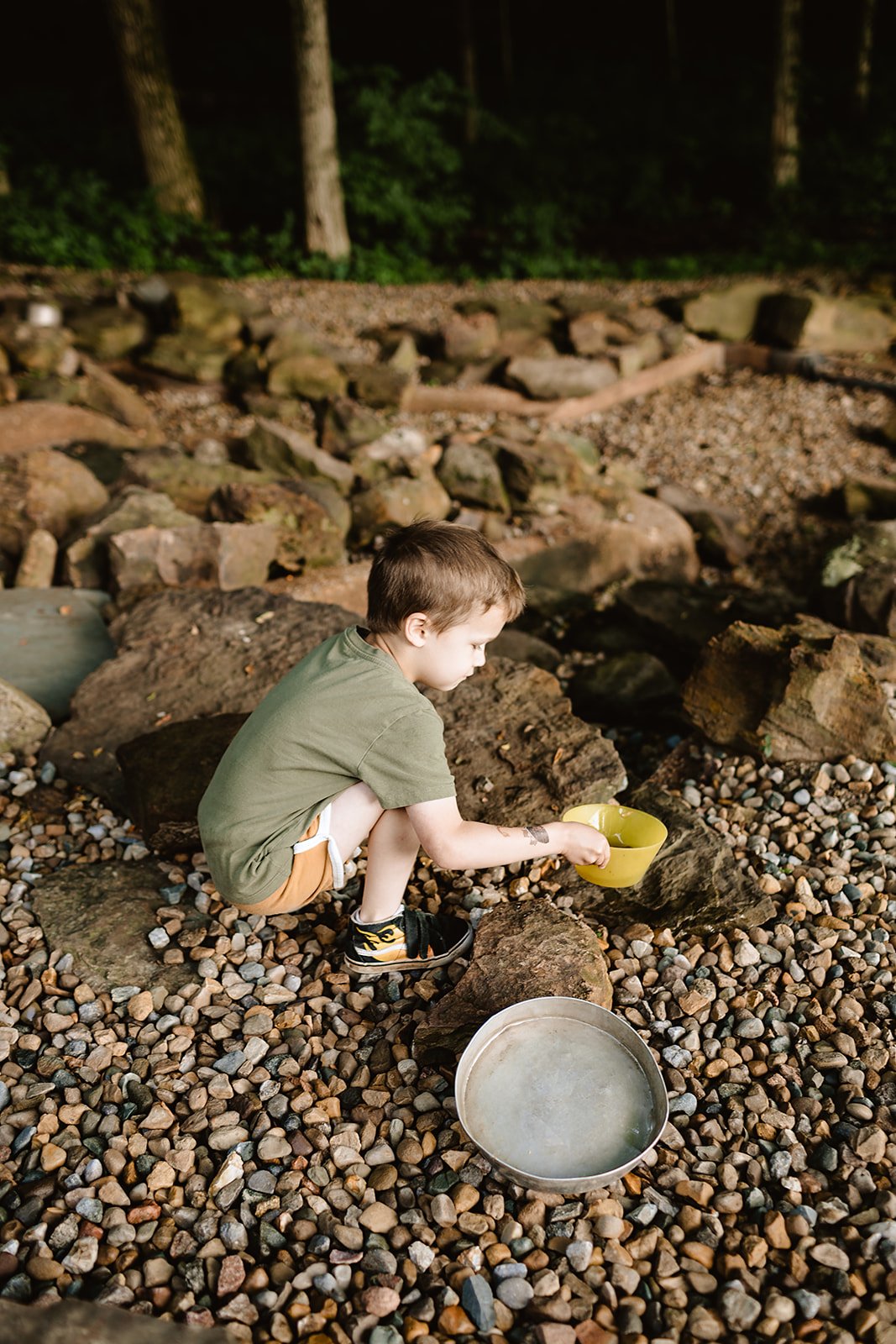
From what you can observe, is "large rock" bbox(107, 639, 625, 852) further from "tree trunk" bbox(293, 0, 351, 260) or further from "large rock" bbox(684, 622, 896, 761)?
"tree trunk" bbox(293, 0, 351, 260)

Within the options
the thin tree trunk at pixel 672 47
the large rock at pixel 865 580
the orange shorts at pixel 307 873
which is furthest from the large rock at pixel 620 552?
the thin tree trunk at pixel 672 47

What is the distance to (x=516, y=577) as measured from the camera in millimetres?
2240

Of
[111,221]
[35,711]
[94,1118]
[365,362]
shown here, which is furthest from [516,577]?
[111,221]

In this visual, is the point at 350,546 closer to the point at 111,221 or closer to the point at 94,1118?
the point at 94,1118

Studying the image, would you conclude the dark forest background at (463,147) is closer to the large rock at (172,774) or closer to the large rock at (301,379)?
the large rock at (301,379)

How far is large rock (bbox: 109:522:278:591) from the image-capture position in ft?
13.1

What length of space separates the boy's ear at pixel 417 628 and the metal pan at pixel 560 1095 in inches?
34.8

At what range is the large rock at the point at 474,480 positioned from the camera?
5473 mm

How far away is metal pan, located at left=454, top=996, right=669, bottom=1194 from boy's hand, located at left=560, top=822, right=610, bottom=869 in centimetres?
33

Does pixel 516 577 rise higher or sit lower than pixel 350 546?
higher

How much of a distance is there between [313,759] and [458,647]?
433mm

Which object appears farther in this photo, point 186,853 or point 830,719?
point 830,719

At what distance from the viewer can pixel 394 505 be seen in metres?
5.10

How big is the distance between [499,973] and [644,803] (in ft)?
2.92
